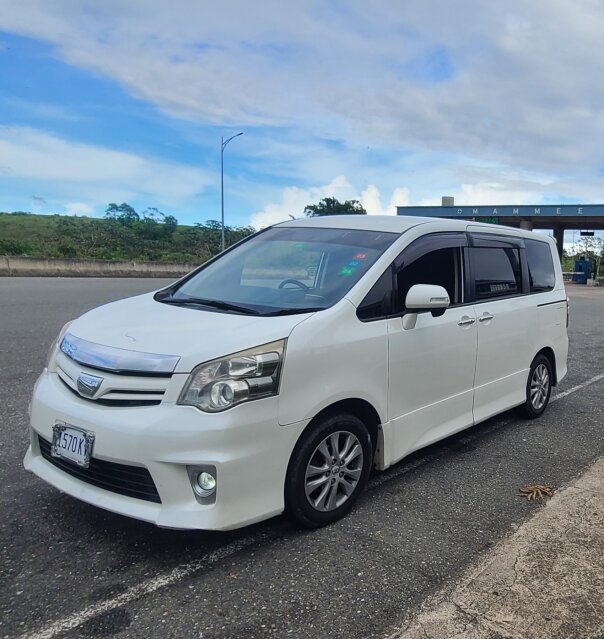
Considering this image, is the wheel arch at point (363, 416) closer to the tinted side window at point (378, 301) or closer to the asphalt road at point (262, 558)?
the asphalt road at point (262, 558)

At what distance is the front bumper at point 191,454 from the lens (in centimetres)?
278

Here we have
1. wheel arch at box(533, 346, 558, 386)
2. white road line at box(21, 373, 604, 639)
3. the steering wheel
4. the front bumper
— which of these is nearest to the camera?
white road line at box(21, 373, 604, 639)

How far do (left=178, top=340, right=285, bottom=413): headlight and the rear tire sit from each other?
3.39m

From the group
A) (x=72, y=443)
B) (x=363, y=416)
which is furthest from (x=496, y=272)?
(x=72, y=443)

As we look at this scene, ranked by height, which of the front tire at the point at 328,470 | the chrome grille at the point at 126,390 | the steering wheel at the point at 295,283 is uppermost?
the steering wheel at the point at 295,283

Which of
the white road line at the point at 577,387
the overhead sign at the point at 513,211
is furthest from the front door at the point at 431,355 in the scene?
the overhead sign at the point at 513,211

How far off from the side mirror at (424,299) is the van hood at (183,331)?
2.46 ft

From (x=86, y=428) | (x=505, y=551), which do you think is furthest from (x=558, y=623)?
(x=86, y=428)

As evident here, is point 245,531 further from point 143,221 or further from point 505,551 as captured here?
point 143,221

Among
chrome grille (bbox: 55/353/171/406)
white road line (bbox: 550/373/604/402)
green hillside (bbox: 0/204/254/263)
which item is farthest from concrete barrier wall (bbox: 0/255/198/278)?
chrome grille (bbox: 55/353/171/406)

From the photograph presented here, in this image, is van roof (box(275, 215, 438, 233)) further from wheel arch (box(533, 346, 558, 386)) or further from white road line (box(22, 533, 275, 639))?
white road line (box(22, 533, 275, 639))

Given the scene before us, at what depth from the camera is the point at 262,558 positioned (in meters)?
3.02

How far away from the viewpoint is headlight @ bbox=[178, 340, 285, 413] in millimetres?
2840

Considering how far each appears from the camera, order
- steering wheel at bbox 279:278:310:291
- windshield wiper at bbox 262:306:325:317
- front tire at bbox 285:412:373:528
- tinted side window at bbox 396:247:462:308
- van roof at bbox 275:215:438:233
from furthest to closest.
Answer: van roof at bbox 275:215:438:233 < tinted side window at bbox 396:247:462:308 < steering wheel at bbox 279:278:310:291 < windshield wiper at bbox 262:306:325:317 < front tire at bbox 285:412:373:528
